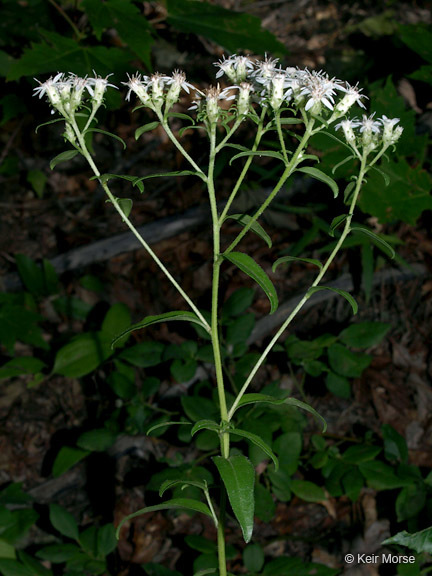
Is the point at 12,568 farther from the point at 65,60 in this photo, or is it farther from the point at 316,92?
the point at 65,60

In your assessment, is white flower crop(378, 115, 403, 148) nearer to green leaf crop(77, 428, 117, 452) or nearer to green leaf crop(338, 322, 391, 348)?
green leaf crop(338, 322, 391, 348)

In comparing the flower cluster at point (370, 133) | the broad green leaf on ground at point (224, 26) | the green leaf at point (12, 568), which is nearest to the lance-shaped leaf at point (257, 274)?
the flower cluster at point (370, 133)

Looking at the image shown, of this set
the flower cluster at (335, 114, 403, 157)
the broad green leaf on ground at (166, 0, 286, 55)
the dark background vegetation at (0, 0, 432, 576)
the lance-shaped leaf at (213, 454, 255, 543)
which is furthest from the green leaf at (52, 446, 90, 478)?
the broad green leaf on ground at (166, 0, 286, 55)

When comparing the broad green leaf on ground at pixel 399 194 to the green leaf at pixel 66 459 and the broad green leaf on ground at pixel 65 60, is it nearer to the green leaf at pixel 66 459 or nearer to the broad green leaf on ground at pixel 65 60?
the broad green leaf on ground at pixel 65 60

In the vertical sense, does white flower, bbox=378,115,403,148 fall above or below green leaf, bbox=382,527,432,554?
above

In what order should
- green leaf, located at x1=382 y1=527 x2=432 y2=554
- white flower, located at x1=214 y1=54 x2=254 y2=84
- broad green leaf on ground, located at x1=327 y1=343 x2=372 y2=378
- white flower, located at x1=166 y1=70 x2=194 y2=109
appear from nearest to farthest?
green leaf, located at x1=382 y1=527 x2=432 y2=554 < white flower, located at x1=166 y1=70 x2=194 y2=109 < white flower, located at x1=214 y1=54 x2=254 y2=84 < broad green leaf on ground, located at x1=327 y1=343 x2=372 y2=378

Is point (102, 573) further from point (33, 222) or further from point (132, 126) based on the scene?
point (132, 126)
